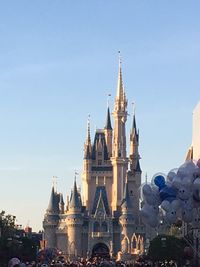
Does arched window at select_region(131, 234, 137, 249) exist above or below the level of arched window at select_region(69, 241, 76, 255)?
above

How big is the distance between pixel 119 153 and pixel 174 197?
123 meters

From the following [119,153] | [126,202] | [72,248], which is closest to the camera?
[72,248]

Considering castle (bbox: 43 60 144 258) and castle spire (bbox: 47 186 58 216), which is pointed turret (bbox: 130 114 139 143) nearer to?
castle (bbox: 43 60 144 258)

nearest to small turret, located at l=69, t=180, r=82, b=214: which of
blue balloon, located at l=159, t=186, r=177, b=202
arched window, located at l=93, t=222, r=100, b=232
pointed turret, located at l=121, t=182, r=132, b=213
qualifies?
arched window, located at l=93, t=222, r=100, b=232

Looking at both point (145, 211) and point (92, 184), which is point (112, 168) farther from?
point (145, 211)

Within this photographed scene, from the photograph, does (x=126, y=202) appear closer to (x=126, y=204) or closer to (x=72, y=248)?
(x=126, y=204)

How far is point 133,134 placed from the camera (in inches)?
6880

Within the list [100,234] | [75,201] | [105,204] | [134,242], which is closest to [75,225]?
[100,234]

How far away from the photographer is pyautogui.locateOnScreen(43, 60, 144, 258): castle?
164000 millimetres

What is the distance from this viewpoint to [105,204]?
553 ft

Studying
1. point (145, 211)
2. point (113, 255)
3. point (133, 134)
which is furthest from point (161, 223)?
point (133, 134)

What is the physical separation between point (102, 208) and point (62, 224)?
938cm

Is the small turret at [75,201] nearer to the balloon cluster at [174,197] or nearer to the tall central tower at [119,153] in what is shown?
the tall central tower at [119,153]

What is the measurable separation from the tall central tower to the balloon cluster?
117729mm
